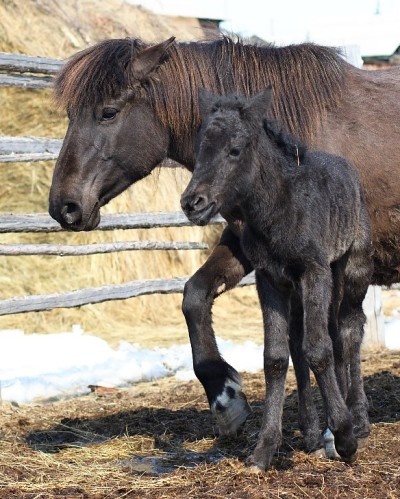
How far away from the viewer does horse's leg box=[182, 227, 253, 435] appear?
17.1ft

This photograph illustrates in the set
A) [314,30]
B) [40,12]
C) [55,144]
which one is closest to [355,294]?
[55,144]

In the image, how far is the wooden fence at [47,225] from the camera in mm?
7820

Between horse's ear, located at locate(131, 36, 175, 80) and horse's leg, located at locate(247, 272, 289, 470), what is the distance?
148 cm

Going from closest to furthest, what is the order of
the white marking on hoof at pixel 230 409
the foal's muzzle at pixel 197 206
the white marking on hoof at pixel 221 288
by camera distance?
the foal's muzzle at pixel 197 206 → the white marking on hoof at pixel 230 409 → the white marking on hoof at pixel 221 288

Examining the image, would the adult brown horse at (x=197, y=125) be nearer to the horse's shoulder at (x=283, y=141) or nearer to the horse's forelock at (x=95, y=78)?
the horse's forelock at (x=95, y=78)

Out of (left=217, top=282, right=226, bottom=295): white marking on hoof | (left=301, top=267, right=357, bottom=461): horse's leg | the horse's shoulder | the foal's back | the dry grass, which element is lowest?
the dry grass

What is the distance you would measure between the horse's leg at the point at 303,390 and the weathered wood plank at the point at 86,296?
3.21 metres

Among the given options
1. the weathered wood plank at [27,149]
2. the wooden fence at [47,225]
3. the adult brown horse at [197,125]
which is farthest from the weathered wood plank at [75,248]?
the adult brown horse at [197,125]

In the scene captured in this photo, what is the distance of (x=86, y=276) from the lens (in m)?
11.2

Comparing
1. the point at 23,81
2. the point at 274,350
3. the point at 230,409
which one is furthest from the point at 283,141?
the point at 23,81

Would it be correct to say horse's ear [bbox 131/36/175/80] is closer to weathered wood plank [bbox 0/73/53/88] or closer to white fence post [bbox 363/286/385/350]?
weathered wood plank [bbox 0/73/53/88]

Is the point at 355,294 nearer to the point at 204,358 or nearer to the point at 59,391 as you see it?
the point at 204,358

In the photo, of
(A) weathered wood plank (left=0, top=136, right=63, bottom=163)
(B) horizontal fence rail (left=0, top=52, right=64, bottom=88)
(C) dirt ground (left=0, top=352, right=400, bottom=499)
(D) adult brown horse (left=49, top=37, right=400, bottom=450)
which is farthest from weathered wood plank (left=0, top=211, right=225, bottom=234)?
(D) adult brown horse (left=49, top=37, right=400, bottom=450)

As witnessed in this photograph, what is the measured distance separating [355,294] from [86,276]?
6453mm
